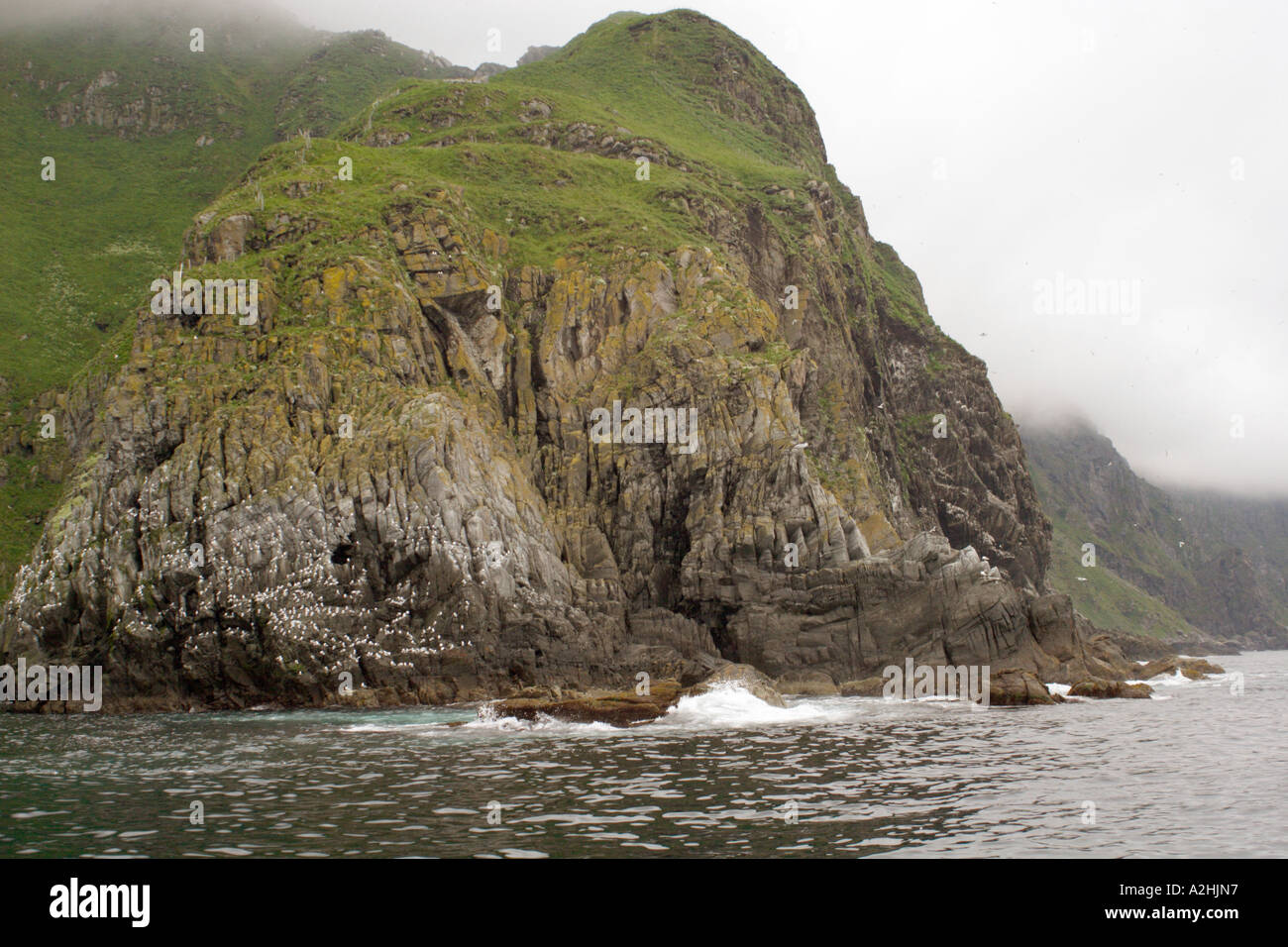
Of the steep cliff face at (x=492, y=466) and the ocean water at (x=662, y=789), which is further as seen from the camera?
the steep cliff face at (x=492, y=466)

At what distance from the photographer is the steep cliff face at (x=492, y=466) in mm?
59281

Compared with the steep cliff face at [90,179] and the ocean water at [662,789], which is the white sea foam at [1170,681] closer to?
the ocean water at [662,789]

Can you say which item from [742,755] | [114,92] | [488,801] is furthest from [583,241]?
[114,92]

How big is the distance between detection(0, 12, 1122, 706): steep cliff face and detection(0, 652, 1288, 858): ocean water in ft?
58.8

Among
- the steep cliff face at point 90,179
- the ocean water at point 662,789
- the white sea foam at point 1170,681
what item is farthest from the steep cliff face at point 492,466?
the ocean water at point 662,789

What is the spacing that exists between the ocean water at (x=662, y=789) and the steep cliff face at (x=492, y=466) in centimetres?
1794

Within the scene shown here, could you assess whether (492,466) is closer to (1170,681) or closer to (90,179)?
(1170,681)

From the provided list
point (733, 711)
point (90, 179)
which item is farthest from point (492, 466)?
point (90, 179)

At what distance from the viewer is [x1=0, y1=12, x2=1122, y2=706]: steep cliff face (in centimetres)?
5928

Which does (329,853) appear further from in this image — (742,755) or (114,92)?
(114,92)

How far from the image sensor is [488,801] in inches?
847

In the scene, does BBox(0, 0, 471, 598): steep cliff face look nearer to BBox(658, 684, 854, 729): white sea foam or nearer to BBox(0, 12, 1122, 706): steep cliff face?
BBox(0, 12, 1122, 706): steep cliff face

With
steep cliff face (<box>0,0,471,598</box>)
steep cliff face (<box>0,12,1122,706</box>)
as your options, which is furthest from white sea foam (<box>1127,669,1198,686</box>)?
steep cliff face (<box>0,0,471,598</box>)
